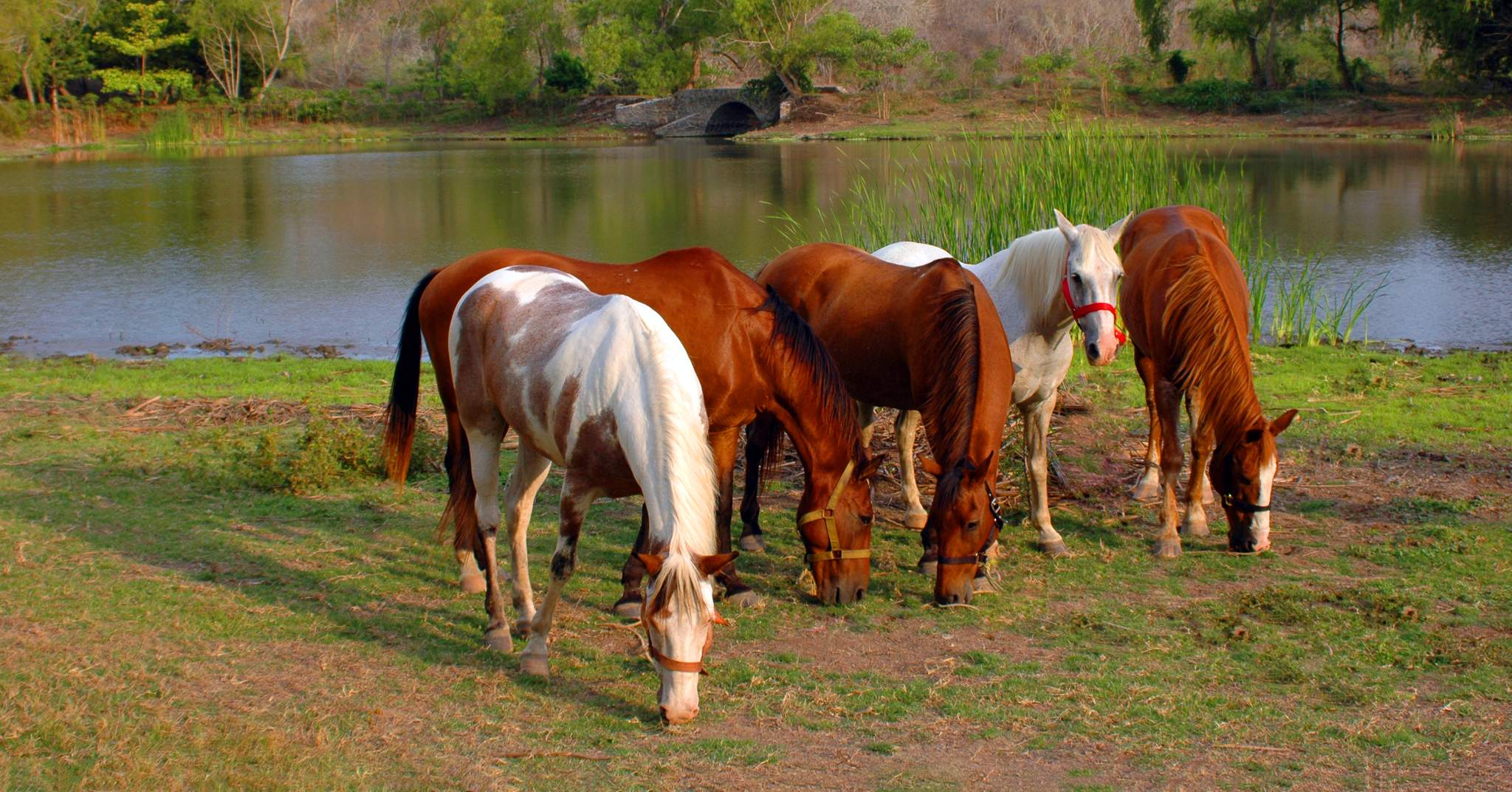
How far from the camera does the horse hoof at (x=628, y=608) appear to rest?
4.43 m

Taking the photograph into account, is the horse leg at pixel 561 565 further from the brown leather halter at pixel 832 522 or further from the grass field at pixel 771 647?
the brown leather halter at pixel 832 522

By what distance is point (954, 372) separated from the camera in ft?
15.0

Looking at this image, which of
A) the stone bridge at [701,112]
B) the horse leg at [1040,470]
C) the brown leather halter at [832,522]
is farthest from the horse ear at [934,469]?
the stone bridge at [701,112]

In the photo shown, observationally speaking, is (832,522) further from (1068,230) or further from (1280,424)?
(1280,424)

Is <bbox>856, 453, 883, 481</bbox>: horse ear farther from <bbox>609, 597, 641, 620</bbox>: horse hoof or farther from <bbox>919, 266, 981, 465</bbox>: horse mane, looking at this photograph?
<bbox>609, 597, 641, 620</bbox>: horse hoof

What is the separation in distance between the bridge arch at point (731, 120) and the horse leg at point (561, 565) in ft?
143

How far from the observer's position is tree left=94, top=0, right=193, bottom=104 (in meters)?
43.3

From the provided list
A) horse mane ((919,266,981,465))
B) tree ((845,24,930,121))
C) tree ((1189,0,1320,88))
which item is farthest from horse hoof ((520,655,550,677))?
tree ((845,24,930,121))

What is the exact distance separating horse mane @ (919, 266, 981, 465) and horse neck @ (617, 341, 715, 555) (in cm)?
128

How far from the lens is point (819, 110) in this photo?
1698 inches

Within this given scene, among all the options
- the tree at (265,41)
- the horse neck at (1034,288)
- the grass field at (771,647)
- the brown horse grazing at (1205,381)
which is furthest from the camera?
the tree at (265,41)

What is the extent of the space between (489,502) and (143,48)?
48433mm

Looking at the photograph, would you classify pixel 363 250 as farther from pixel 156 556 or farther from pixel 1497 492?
pixel 1497 492

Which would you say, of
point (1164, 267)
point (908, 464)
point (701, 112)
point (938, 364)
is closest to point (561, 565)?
point (938, 364)
